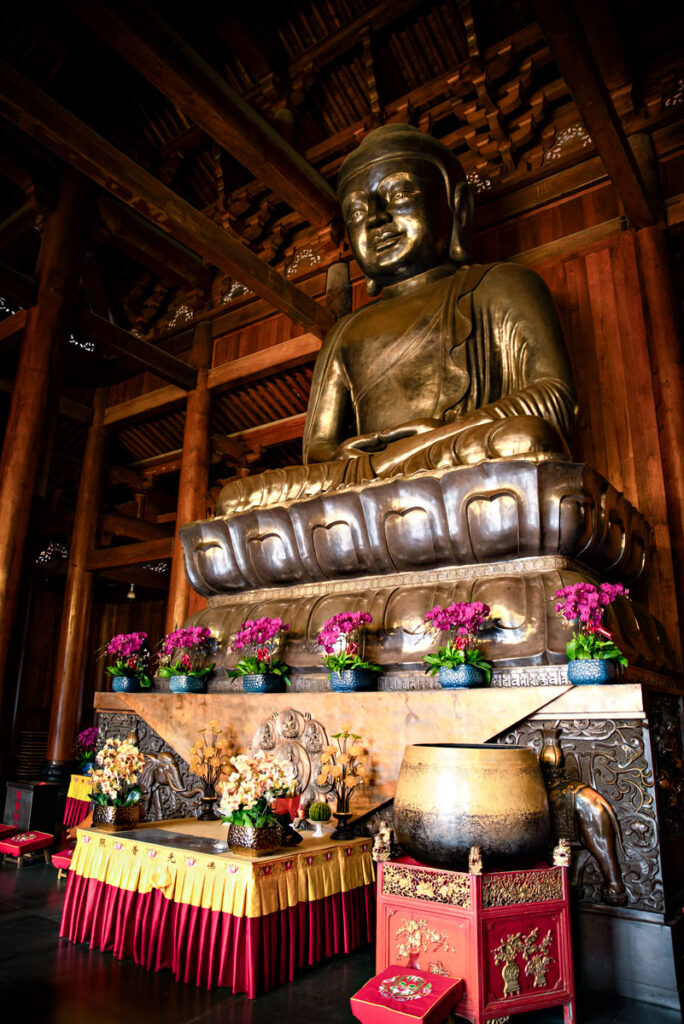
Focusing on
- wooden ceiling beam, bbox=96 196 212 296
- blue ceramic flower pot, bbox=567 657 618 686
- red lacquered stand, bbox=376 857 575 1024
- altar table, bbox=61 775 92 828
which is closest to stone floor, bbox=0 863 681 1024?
red lacquered stand, bbox=376 857 575 1024

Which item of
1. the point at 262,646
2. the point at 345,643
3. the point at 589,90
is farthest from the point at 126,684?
the point at 589,90

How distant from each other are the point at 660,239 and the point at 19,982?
15.4ft

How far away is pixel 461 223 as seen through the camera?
4867 millimetres

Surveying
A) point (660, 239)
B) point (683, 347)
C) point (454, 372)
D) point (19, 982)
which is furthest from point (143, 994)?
point (660, 239)

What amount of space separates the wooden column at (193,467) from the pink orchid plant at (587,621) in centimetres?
363

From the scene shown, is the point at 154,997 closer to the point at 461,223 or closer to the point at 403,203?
the point at 403,203

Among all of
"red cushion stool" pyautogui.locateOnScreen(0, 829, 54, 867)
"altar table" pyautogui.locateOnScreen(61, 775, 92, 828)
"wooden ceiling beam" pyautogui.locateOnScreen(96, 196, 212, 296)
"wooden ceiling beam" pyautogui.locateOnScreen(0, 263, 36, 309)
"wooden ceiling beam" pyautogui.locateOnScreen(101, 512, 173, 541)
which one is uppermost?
"wooden ceiling beam" pyautogui.locateOnScreen(96, 196, 212, 296)

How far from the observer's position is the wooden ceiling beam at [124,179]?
3369 mm

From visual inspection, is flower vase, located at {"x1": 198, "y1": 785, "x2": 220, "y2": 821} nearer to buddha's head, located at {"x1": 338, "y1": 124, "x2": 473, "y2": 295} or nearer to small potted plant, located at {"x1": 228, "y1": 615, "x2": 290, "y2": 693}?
small potted plant, located at {"x1": 228, "y1": 615, "x2": 290, "y2": 693}

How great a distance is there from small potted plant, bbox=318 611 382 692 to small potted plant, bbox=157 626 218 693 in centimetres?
78

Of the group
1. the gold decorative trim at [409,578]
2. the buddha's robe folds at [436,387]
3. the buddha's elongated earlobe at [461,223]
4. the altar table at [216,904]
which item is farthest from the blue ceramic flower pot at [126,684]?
the buddha's elongated earlobe at [461,223]

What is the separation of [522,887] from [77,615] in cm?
556

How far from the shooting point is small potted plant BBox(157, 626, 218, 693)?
10.9ft

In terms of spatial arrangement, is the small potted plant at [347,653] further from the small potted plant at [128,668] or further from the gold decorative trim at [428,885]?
the small potted plant at [128,668]
